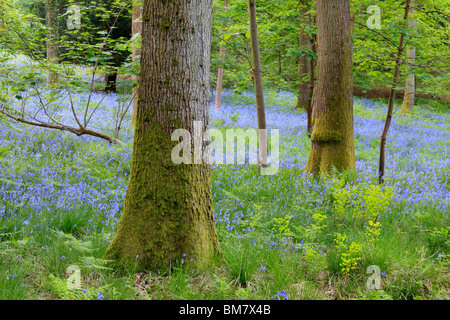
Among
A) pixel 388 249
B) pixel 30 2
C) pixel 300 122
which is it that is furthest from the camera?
pixel 30 2

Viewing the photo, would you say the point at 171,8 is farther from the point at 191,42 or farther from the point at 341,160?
the point at 341,160

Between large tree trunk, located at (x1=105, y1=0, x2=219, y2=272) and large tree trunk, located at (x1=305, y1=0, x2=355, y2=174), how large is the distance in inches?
154

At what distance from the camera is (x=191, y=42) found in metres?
3.14

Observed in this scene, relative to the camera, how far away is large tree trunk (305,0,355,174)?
257 inches

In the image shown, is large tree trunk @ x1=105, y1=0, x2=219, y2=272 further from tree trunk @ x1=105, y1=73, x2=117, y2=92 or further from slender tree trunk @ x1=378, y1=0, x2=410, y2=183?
slender tree trunk @ x1=378, y1=0, x2=410, y2=183

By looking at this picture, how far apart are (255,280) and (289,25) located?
23.8 ft

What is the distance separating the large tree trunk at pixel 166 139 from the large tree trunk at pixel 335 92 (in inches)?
154

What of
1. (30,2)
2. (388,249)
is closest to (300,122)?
(388,249)

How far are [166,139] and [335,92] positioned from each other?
4499 mm

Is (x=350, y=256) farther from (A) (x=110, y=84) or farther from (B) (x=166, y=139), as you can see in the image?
(A) (x=110, y=84)

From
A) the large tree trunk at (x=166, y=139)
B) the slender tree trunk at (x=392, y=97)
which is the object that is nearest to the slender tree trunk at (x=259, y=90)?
the slender tree trunk at (x=392, y=97)

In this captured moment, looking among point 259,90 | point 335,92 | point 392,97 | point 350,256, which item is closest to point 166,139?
point 350,256

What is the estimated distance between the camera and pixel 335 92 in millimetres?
6566
